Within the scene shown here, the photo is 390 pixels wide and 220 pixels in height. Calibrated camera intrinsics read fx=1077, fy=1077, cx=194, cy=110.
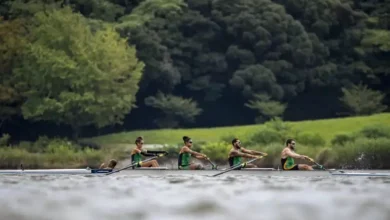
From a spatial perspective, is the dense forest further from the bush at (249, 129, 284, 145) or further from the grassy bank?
the bush at (249, 129, 284, 145)

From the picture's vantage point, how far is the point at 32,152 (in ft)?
168

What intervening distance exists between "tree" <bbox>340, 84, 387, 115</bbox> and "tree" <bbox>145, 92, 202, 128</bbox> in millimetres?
8691

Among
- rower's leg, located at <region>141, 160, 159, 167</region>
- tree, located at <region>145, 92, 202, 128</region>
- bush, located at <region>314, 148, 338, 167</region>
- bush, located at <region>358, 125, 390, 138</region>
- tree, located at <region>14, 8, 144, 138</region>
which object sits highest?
tree, located at <region>14, 8, 144, 138</region>

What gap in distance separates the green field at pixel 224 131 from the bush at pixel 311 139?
3838mm

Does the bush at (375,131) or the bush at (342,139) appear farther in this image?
the bush at (342,139)

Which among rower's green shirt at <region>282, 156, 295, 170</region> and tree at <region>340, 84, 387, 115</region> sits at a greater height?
tree at <region>340, 84, 387, 115</region>

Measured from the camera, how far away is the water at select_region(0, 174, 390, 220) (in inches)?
706

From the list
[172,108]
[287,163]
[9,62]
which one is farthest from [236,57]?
[287,163]

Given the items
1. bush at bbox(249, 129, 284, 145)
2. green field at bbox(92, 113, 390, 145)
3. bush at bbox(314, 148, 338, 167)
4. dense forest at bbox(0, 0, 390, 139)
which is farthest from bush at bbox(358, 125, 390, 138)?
dense forest at bbox(0, 0, 390, 139)

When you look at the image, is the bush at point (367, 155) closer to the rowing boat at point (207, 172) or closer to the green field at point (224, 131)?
the rowing boat at point (207, 172)

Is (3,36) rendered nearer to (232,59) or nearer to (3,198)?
(232,59)

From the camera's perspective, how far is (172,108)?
61.5 metres

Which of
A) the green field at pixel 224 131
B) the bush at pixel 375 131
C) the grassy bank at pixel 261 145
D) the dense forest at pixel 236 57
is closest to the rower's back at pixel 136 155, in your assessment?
the grassy bank at pixel 261 145

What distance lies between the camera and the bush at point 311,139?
48938 mm
